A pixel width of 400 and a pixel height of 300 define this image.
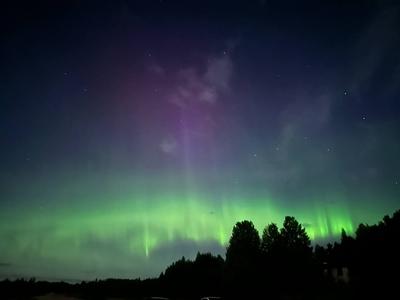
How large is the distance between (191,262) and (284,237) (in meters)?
28.5

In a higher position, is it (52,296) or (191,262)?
(191,262)

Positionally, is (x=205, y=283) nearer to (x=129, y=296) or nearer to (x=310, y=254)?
(x=129, y=296)

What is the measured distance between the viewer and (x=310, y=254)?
2453 inches

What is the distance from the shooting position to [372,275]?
18.7 meters

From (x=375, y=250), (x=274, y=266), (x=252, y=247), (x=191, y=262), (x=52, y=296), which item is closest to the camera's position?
(x=375, y=250)

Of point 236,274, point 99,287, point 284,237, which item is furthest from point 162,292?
point 284,237

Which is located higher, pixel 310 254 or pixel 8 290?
pixel 310 254

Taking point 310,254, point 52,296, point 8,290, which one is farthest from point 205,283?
point 8,290

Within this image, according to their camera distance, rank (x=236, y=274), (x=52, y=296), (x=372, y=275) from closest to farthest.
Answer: (x=372, y=275)
(x=236, y=274)
(x=52, y=296)

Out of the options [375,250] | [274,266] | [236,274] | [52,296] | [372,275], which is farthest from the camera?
[52,296]

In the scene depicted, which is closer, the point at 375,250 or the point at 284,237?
the point at 375,250

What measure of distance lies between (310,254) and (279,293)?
11549 mm

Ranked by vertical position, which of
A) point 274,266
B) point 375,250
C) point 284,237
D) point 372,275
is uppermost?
point 284,237

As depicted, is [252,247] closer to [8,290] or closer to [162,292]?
[162,292]
